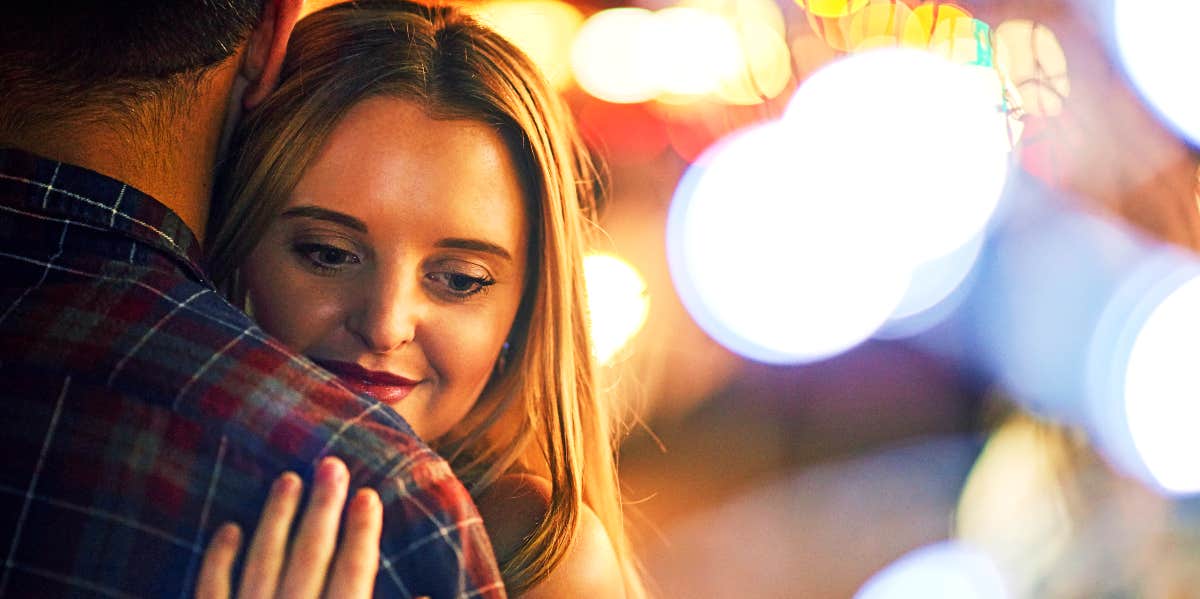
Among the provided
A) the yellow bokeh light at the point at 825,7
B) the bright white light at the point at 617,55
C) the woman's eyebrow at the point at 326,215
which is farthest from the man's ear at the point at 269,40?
the bright white light at the point at 617,55

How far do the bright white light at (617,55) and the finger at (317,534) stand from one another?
4068mm

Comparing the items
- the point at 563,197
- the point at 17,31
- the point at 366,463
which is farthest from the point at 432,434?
the point at 17,31

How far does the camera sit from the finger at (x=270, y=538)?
806 millimetres

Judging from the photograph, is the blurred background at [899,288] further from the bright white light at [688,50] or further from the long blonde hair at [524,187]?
the long blonde hair at [524,187]

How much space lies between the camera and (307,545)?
0.82 metres

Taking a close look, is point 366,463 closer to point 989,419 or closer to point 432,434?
point 432,434

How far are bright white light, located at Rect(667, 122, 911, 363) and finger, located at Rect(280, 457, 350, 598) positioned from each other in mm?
4056

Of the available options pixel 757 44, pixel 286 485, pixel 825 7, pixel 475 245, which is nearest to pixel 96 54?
pixel 286 485

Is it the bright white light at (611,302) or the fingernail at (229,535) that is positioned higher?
the bright white light at (611,302)

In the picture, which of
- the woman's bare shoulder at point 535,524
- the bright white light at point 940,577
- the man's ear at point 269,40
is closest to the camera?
the man's ear at point 269,40

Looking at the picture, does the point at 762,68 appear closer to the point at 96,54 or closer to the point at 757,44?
the point at 757,44

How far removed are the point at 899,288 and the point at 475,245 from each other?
3.88 metres

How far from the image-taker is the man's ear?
1068 mm

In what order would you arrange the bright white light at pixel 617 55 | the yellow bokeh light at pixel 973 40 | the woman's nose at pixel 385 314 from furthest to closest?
the bright white light at pixel 617 55 → the yellow bokeh light at pixel 973 40 → the woman's nose at pixel 385 314
